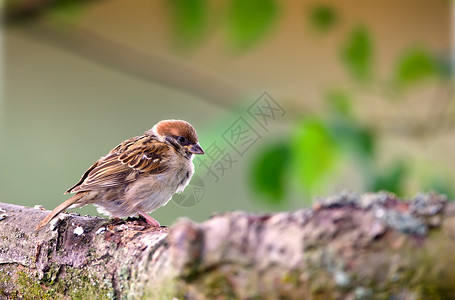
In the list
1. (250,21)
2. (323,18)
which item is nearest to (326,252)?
(250,21)

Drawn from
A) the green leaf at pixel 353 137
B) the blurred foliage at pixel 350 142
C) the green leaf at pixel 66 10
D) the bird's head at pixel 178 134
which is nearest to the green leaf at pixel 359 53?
the blurred foliage at pixel 350 142

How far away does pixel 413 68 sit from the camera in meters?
1.62

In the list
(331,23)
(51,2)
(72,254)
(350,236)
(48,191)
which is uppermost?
(331,23)

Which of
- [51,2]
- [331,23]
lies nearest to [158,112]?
[51,2]

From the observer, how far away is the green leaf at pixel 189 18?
139 cm

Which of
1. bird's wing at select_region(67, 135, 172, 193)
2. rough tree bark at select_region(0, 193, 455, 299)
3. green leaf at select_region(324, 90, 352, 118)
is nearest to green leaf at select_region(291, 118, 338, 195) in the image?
green leaf at select_region(324, 90, 352, 118)

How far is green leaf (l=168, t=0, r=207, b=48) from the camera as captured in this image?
139cm

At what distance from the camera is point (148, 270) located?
75cm

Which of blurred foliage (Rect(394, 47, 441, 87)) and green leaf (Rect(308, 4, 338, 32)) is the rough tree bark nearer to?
blurred foliage (Rect(394, 47, 441, 87))

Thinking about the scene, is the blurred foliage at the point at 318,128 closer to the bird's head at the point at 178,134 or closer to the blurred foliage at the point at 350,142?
the blurred foliage at the point at 350,142

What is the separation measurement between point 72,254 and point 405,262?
1.84ft

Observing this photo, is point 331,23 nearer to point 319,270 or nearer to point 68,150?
point 319,270

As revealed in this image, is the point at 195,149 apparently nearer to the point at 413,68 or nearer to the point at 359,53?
the point at 359,53

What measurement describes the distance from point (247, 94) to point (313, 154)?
0.71m
